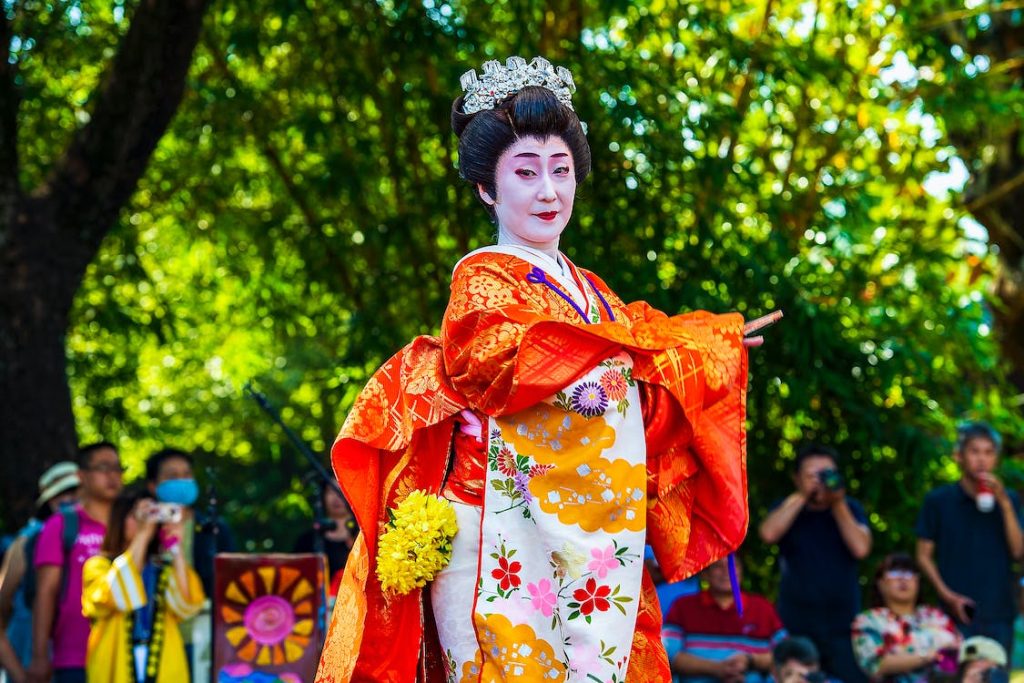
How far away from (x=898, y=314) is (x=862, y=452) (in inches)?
28.7

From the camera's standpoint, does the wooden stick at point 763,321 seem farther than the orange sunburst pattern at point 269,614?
No

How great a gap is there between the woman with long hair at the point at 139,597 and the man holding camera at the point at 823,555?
236 cm

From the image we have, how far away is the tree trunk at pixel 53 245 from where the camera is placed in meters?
6.99

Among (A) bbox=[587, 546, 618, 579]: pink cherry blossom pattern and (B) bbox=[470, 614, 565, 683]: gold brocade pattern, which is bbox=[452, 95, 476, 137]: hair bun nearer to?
(A) bbox=[587, 546, 618, 579]: pink cherry blossom pattern

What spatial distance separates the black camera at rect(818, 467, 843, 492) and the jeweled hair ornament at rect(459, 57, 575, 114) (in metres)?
2.91

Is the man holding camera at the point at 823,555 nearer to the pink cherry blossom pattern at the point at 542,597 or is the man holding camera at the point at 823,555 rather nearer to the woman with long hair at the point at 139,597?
the woman with long hair at the point at 139,597

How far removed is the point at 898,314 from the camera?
25.9 feet

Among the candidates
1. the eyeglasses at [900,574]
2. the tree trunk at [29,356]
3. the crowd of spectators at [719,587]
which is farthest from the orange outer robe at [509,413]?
the tree trunk at [29,356]

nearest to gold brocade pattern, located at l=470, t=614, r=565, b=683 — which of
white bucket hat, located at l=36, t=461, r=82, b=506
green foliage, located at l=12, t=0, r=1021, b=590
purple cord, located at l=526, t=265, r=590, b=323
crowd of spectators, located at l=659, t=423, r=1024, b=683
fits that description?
purple cord, located at l=526, t=265, r=590, b=323

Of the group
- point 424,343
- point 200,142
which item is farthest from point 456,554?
point 200,142

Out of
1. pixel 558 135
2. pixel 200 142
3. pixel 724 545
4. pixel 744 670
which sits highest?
pixel 200 142

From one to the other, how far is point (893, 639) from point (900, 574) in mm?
329

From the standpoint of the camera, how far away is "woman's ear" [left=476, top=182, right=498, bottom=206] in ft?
12.3

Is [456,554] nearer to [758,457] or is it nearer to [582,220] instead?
[582,220]
